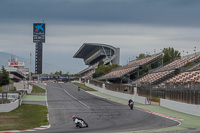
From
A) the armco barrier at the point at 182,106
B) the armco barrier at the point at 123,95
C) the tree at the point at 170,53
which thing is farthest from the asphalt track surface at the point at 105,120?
the tree at the point at 170,53

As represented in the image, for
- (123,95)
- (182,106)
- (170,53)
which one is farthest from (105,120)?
(170,53)

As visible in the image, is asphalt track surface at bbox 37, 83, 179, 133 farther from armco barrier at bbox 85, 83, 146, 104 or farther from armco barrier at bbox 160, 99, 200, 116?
armco barrier at bbox 85, 83, 146, 104

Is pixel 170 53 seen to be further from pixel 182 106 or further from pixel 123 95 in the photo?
pixel 182 106

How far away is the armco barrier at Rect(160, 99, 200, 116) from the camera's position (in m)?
33.9

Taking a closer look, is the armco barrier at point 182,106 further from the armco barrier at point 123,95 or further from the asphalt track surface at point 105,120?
the armco barrier at point 123,95

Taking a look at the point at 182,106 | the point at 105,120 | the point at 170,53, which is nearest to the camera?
the point at 105,120

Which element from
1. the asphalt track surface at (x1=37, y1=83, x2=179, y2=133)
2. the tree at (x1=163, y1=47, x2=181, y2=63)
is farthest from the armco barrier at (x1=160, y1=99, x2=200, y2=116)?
the tree at (x1=163, y1=47, x2=181, y2=63)

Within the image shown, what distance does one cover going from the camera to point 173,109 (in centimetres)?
4050

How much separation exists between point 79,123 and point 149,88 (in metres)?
30.2

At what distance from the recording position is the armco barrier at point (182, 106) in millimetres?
33884

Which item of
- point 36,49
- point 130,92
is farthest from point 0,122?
point 36,49

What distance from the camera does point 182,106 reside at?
37.6 metres

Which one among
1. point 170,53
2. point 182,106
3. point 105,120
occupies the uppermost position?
point 170,53

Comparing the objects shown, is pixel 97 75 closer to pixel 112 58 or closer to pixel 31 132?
pixel 112 58
